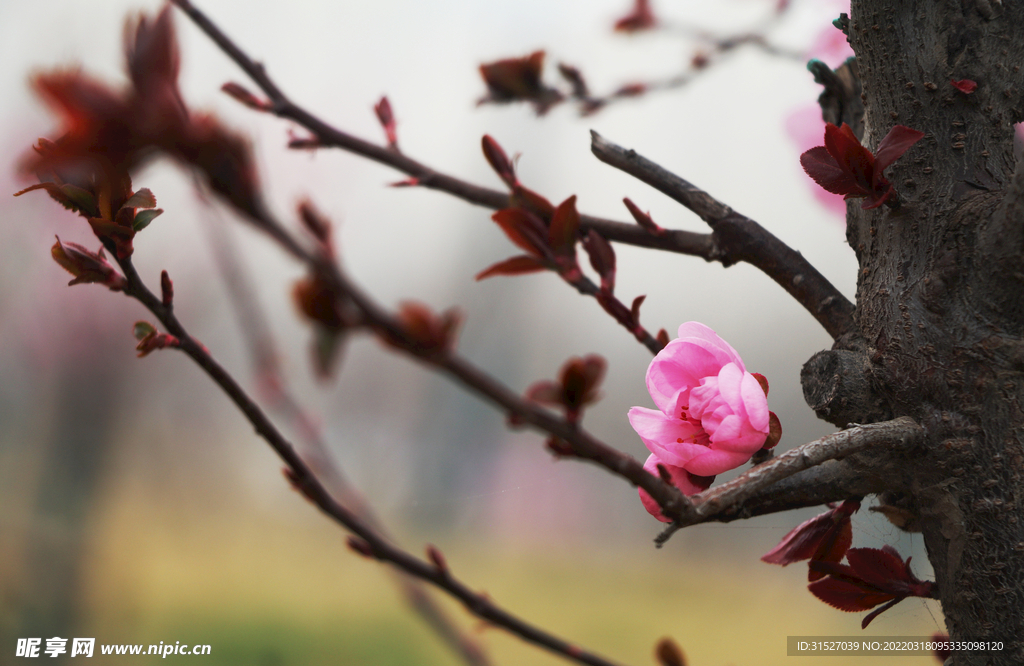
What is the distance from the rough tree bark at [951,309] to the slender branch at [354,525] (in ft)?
0.47

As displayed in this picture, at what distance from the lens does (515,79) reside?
1.16ft

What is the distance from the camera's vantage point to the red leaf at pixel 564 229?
17cm

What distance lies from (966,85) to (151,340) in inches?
11.9

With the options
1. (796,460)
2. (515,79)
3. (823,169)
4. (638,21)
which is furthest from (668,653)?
(638,21)

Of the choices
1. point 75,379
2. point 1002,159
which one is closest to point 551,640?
point 1002,159

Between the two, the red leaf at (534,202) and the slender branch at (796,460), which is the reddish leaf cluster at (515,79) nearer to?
the red leaf at (534,202)

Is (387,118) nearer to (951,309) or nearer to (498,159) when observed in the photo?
(498,159)

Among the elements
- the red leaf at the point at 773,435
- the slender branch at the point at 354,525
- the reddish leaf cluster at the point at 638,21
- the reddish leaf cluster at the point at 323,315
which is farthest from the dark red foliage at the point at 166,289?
the reddish leaf cluster at the point at 638,21

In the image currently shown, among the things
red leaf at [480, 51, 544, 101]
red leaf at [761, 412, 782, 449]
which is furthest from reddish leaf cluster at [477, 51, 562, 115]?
red leaf at [761, 412, 782, 449]

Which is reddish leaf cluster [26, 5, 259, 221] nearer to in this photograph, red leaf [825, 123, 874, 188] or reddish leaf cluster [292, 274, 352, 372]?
reddish leaf cluster [292, 274, 352, 372]

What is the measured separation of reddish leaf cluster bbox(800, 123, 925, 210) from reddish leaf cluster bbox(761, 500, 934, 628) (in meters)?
0.12

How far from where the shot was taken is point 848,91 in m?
0.30

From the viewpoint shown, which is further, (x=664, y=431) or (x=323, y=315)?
(x=664, y=431)

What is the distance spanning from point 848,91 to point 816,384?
16 cm
